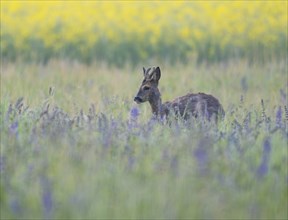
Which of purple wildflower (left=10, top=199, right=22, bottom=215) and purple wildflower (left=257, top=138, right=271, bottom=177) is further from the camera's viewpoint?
purple wildflower (left=257, top=138, right=271, bottom=177)

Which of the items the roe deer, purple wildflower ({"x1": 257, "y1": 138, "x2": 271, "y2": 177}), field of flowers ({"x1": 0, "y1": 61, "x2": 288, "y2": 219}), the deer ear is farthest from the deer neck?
purple wildflower ({"x1": 257, "y1": 138, "x2": 271, "y2": 177})

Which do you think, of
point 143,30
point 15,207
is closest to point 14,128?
point 15,207

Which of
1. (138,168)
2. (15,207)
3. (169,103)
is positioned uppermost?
(169,103)

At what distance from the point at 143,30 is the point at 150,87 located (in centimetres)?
1040

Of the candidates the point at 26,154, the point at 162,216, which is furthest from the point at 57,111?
the point at 162,216

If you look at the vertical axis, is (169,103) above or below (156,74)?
below

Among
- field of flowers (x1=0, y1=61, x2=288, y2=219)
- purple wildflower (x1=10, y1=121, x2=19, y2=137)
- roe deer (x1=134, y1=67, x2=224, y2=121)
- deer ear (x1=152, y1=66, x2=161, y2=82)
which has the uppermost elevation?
deer ear (x1=152, y1=66, x2=161, y2=82)

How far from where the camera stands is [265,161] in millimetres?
5535

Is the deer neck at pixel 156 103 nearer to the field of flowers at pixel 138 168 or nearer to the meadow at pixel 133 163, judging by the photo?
the meadow at pixel 133 163

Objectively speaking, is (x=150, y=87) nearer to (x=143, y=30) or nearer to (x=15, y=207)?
(x=15, y=207)

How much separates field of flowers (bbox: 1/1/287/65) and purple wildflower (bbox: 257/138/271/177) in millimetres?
10718

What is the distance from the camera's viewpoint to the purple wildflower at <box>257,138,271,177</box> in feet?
17.7

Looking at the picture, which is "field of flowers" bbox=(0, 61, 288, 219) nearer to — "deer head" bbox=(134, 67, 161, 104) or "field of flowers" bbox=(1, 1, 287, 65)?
"deer head" bbox=(134, 67, 161, 104)

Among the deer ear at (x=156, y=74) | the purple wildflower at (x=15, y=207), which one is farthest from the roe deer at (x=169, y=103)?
the purple wildflower at (x=15, y=207)
